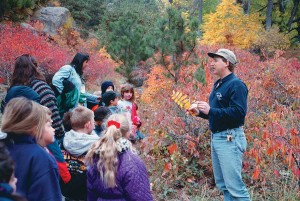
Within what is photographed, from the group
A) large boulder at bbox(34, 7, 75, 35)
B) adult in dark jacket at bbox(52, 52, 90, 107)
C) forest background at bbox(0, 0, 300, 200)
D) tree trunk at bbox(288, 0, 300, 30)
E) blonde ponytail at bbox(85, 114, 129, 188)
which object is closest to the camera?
blonde ponytail at bbox(85, 114, 129, 188)

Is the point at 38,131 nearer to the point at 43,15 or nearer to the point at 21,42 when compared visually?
the point at 21,42

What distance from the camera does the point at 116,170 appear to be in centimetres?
232

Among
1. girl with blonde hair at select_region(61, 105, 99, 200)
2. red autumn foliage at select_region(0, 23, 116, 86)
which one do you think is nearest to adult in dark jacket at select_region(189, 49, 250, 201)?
girl with blonde hair at select_region(61, 105, 99, 200)

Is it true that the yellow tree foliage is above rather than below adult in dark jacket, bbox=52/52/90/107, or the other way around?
above

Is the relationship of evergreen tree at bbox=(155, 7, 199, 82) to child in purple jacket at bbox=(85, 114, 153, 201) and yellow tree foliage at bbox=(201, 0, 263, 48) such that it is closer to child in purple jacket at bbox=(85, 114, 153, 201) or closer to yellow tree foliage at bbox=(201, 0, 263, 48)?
child in purple jacket at bbox=(85, 114, 153, 201)

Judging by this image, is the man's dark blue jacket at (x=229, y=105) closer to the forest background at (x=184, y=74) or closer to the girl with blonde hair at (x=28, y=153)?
the forest background at (x=184, y=74)

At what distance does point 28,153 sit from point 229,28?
19.1 m

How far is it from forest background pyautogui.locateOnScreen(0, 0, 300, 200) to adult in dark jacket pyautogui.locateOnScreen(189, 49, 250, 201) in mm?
363

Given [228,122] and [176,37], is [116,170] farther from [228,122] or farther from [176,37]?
[176,37]

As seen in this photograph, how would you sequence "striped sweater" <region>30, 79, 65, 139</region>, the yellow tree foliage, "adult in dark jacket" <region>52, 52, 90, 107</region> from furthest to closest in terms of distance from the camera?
the yellow tree foliage
"adult in dark jacket" <region>52, 52, 90, 107</region>
"striped sweater" <region>30, 79, 65, 139</region>

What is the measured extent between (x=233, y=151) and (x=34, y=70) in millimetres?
2074

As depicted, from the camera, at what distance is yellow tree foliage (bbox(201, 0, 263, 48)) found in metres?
19.7

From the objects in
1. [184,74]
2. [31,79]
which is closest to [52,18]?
[184,74]

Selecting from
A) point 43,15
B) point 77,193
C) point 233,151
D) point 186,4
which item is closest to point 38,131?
point 77,193
